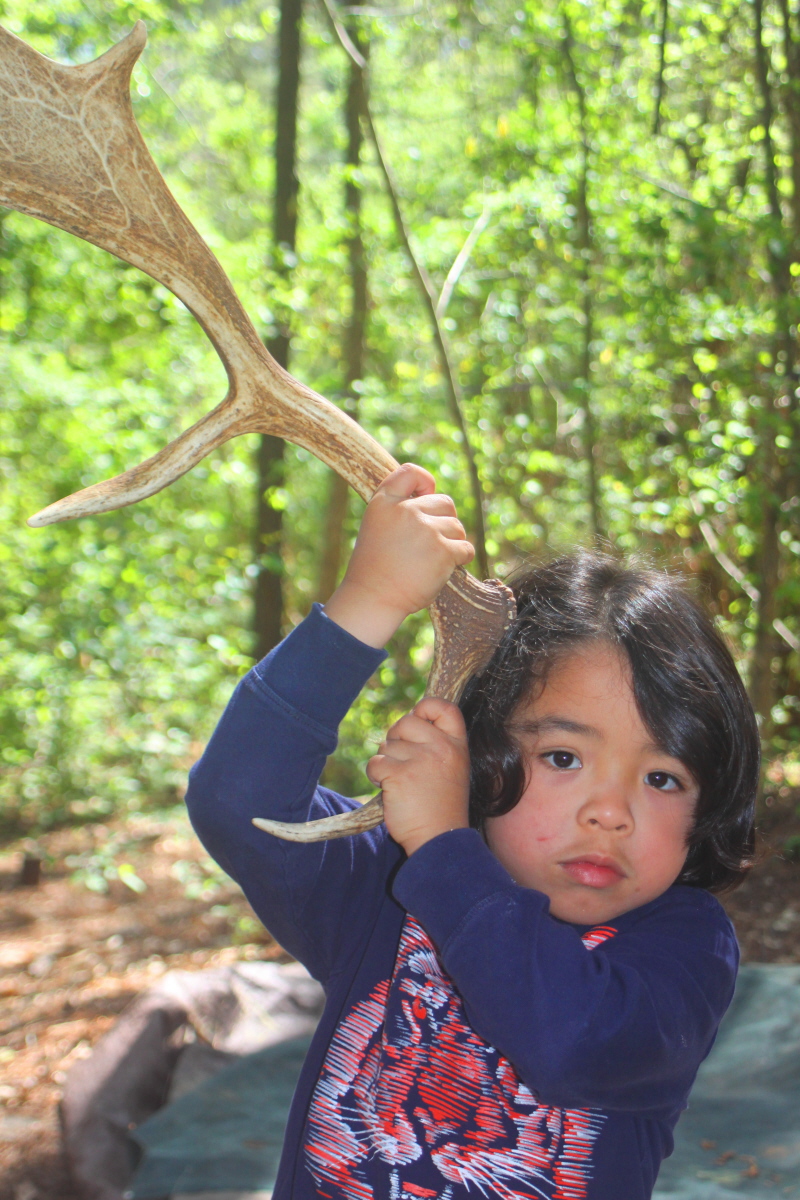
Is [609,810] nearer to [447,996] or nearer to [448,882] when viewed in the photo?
[448,882]

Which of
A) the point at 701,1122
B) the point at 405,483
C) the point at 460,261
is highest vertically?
the point at 460,261

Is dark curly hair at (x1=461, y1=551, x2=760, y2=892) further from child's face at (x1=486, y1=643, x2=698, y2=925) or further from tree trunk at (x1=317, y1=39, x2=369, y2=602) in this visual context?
tree trunk at (x1=317, y1=39, x2=369, y2=602)

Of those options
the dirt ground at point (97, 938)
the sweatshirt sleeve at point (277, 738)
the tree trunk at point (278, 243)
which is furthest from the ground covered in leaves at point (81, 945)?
the sweatshirt sleeve at point (277, 738)

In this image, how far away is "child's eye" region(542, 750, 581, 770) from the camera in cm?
112

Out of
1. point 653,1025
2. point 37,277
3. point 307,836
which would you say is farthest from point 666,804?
point 37,277

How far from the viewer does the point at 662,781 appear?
1.14m

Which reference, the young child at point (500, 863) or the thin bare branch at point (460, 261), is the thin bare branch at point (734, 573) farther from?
the young child at point (500, 863)

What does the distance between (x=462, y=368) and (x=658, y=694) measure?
154 inches

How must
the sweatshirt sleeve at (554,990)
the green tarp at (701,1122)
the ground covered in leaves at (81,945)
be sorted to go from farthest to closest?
1. the ground covered in leaves at (81,945)
2. the green tarp at (701,1122)
3. the sweatshirt sleeve at (554,990)

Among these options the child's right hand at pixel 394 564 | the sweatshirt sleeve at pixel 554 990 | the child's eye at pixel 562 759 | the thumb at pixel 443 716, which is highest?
the child's right hand at pixel 394 564

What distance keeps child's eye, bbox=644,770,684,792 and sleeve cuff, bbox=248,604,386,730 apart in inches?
13.5

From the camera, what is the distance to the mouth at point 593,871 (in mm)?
1092

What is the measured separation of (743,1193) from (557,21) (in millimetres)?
4122

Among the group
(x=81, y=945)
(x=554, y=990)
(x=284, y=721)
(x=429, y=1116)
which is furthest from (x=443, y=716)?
(x=81, y=945)
